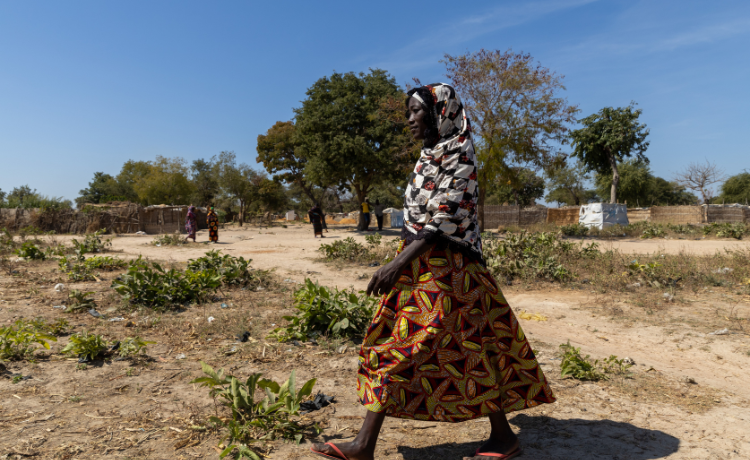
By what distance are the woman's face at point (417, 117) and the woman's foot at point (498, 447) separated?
148 centimetres

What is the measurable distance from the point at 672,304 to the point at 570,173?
166 ft

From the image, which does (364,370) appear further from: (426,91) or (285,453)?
(426,91)

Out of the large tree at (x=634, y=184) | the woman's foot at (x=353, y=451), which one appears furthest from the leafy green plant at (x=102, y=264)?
the large tree at (x=634, y=184)

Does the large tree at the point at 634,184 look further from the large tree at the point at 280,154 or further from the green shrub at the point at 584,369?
the green shrub at the point at 584,369

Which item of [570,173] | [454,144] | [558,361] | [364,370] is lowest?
[558,361]

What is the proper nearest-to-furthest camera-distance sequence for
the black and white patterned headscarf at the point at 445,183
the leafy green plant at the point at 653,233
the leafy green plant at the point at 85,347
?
the black and white patterned headscarf at the point at 445,183 < the leafy green plant at the point at 85,347 < the leafy green plant at the point at 653,233

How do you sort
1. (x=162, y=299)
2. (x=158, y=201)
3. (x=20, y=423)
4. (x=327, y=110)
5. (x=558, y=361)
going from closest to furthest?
(x=20, y=423) → (x=558, y=361) → (x=162, y=299) → (x=327, y=110) → (x=158, y=201)

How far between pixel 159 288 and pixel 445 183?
422 centimetres

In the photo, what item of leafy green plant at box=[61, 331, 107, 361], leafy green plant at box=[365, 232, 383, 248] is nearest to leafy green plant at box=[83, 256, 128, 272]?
leafy green plant at box=[61, 331, 107, 361]

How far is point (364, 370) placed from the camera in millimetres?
2018

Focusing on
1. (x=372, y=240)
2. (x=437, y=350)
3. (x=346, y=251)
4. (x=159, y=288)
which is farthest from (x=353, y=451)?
(x=372, y=240)

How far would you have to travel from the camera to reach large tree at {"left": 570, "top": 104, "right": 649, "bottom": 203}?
29922 millimetres

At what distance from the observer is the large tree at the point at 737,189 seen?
139ft

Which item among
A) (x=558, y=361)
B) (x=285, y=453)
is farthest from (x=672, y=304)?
(x=285, y=453)
